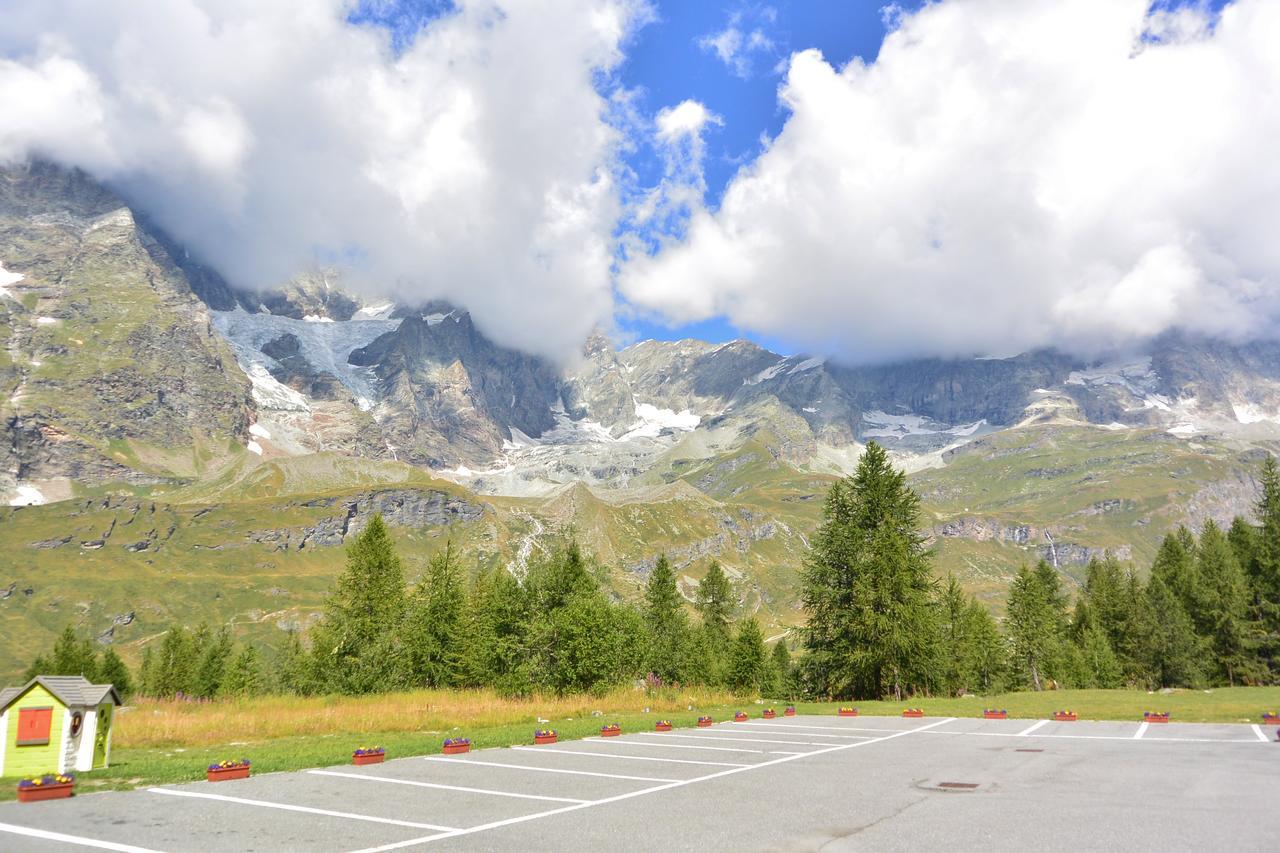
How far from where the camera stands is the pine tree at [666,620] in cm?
6232

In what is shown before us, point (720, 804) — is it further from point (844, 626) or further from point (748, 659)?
point (748, 659)

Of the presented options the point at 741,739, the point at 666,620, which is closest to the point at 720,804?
the point at 741,739

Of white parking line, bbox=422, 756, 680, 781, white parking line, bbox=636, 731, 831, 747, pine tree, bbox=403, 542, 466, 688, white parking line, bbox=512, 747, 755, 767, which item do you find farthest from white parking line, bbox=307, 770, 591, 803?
pine tree, bbox=403, 542, 466, 688

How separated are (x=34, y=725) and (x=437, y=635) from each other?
98.8ft

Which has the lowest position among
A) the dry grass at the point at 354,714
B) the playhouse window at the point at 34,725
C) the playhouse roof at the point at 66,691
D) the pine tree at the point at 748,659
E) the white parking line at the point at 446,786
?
the pine tree at the point at 748,659

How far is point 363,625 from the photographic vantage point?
4331cm

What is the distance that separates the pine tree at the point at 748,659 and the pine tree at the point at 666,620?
5295 mm

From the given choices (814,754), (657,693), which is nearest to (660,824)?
(814,754)

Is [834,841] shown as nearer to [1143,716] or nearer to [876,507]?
[1143,716]

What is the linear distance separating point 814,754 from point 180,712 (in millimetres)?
22985

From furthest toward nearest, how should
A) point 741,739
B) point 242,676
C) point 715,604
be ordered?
point 715,604 → point 242,676 → point 741,739

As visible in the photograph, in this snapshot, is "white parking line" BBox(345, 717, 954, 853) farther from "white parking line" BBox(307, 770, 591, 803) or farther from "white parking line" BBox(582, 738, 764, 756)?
"white parking line" BBox(582, 738, 764, 756)

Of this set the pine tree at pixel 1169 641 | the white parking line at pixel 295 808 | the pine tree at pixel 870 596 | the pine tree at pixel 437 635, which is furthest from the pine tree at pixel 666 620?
the white parking line at pixel 295 808

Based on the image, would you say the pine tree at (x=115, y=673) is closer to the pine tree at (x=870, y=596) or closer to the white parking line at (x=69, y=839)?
the pine tree at (x=870, y=596)
